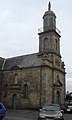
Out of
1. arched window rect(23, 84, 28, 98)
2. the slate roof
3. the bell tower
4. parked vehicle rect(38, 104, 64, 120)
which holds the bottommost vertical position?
parked vehicle rect(38, 104, 64, 120)

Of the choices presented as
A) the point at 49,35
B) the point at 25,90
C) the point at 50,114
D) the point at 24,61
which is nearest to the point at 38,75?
the point at 25,90

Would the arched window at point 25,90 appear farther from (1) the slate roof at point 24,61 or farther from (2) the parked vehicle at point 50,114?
(2) the parked vehicle at point 50,114

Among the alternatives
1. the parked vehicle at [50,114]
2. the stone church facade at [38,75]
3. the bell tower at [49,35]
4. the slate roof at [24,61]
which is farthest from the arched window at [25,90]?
the parked vehicle at [50,114]

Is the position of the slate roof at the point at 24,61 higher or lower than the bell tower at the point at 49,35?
lower

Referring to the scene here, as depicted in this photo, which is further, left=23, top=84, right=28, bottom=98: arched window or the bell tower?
the bell tower

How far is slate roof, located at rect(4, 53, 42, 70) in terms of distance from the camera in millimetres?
34656

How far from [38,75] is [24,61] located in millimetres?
5277

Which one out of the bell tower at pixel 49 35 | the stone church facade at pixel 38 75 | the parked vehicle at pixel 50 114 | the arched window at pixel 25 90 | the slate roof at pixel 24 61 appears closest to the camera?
the parked vehicle at pixel 50 114

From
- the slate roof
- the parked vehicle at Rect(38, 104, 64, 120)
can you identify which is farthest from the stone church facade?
the parked vehicle at Rect(38, 104, 64, 120)

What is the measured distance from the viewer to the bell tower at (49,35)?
36.1m

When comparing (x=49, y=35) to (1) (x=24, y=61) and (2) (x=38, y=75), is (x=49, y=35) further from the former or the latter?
(2) (x=38, y=75)

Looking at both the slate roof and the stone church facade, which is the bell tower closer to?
the stone church facade

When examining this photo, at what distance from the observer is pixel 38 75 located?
32875 millimetres

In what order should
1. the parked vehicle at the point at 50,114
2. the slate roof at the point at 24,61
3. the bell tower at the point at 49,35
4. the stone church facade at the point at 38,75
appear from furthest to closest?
the bell tower at the point at 49,35
the slate roof at the point at 24,61
the stone church facade at the point at 38,75
the parked vehicle at the point at 50,114
